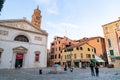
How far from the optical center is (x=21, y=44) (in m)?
32.6

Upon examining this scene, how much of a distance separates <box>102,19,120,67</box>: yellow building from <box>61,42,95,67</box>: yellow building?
7034mm

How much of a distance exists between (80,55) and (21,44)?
61.7ft

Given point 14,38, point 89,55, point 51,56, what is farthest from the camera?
point 51,56

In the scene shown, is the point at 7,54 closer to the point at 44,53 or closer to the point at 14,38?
the point at 14,38

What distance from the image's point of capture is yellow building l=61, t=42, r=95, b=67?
128ft

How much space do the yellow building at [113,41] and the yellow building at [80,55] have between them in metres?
7.03

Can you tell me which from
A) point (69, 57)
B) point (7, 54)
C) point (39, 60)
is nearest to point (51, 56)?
point (69, 57)

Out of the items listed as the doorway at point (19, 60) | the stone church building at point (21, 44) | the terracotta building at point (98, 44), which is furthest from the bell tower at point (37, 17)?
the terracotta building at point (98, 44)

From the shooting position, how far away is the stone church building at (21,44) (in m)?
29.9

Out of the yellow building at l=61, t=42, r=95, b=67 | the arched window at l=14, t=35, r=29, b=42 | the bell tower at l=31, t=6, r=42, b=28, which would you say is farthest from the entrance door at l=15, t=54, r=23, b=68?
the bell tower at l=31, t=6, r=42, b=28

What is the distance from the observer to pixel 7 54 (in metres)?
29.9

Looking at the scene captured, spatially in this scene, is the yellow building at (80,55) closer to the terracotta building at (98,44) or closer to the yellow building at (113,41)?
the terracotta building at (98,44)

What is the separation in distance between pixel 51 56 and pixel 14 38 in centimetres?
2296

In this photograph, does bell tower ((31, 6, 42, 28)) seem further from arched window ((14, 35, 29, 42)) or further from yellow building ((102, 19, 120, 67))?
yellow building ((102, 19, 120, 67))
